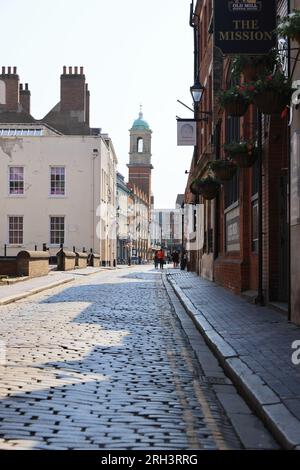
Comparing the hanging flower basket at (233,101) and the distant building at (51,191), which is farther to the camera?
the distant building at (51,191)

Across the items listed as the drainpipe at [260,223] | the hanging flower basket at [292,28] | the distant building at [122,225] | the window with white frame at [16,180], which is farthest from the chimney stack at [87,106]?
the hanging flower basket at [292,28]

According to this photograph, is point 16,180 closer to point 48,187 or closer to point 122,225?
point 48,187

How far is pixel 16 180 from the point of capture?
50.1 meters

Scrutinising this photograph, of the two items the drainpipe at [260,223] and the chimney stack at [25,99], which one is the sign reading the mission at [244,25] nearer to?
the drainpipe at [260,223]

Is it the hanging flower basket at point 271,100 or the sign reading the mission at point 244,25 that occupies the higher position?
the sign reading the mission at point 244,25

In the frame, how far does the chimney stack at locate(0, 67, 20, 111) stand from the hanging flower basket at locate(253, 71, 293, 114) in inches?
1858

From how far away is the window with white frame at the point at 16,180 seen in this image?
49.9 metres

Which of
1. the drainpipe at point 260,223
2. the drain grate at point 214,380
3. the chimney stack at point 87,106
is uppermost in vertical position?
the chimney stack at point 87,106

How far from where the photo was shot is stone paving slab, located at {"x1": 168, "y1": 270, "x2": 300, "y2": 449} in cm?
528

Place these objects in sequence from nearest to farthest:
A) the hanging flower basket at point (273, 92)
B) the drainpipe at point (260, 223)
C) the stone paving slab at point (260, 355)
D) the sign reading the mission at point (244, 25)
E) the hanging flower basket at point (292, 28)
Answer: the stone paving slab at point (260, 355) → the hanging flower basket at point (292, 28) → the hanging flower basket at point (273, 92) → the sign reading the mission at point (244, 25) → the drainpipe at point (260, 223)

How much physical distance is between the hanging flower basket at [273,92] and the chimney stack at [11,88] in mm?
47190

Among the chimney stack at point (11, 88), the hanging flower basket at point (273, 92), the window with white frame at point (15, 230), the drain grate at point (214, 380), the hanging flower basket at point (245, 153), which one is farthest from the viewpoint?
the chimney stack at point (11, 88)

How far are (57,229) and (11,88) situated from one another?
14.4m

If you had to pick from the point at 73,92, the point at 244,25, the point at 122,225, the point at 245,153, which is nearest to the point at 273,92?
the point at 244,25
